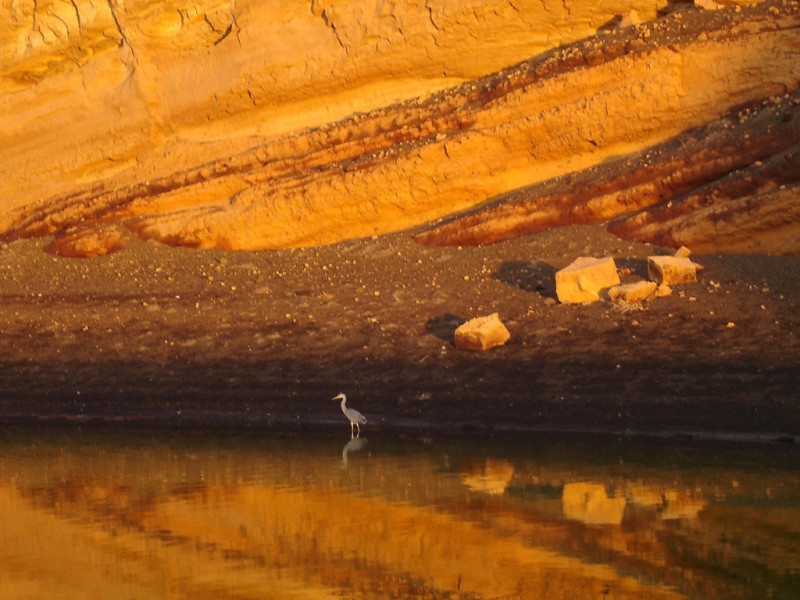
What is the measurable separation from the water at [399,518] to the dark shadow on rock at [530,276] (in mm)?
3880

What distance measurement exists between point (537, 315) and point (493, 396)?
6.48 feet

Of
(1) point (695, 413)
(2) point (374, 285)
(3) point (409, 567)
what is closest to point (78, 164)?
(2) point (374, 285)

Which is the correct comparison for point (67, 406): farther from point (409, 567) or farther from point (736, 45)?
point (736, 45)

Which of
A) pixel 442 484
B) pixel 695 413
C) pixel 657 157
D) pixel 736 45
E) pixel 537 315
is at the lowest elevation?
pixel 442 484

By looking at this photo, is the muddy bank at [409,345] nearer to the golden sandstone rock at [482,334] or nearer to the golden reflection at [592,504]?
the golden sandstone rock at [482,334]

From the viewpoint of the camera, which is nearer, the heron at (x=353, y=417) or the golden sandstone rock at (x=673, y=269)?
the heron at (x=353, y=417)

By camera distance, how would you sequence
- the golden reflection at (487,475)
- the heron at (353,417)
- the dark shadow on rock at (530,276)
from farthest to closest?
the dark shadow on rock at (530,276), the heron at (353,417), the golden reflection at (487,475)

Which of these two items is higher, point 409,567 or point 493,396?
point 493,396

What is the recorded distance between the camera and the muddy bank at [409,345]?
42.9 ft

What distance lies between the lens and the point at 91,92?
2342 cm

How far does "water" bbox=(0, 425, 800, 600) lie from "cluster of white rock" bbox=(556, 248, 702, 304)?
313cm

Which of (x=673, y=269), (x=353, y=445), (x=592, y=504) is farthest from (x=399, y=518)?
Answer: (x=673, y=269)

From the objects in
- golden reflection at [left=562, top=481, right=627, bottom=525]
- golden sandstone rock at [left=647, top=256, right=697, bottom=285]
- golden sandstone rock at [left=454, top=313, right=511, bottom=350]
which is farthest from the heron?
golden sandstone rock at [left=647, top=256, right=697, bottom=285]

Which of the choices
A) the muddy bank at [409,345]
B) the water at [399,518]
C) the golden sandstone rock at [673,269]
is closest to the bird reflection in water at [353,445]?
the water at [399,518]
